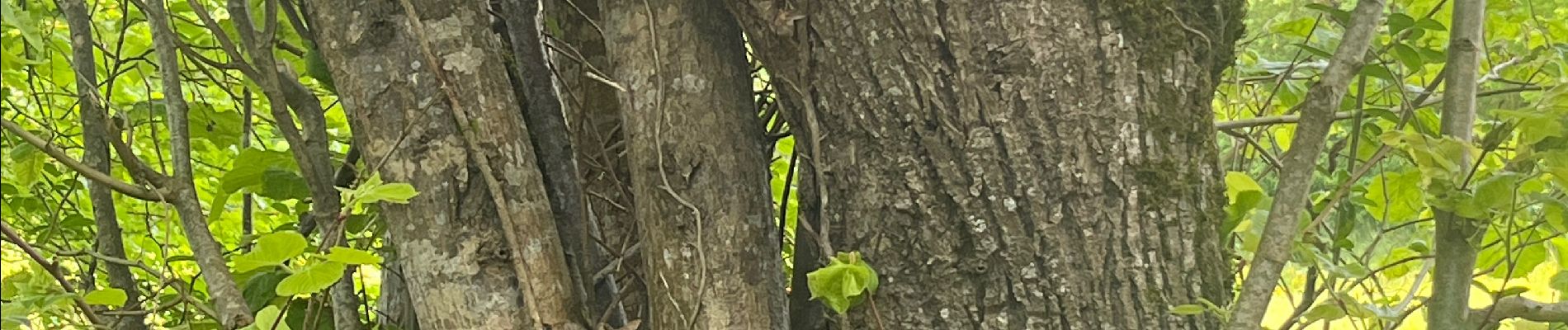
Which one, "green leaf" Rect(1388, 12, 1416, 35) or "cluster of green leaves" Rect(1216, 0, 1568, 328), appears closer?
"cluster of green leaves" Rect(1216, 0, 1568, 328)

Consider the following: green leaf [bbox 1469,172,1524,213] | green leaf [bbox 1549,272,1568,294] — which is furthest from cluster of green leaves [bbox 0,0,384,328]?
green leaf [bbox 1549,272,1568,294]

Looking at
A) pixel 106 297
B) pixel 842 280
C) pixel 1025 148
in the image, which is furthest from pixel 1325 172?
pixel 106 297

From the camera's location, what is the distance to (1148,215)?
46.8 inches

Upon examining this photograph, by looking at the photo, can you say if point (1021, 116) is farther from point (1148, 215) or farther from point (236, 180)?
point (236, 180)

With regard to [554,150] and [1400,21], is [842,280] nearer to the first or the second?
[554,150]

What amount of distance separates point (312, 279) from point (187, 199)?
0.33 metres

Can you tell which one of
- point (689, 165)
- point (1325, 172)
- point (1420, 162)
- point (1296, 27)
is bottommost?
point (689, 165)

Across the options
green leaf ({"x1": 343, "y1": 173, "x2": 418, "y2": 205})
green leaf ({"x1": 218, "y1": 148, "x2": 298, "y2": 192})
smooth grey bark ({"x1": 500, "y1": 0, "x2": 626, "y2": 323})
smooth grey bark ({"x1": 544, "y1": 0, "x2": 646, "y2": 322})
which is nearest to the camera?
green leaf ({"x1": 343, "y1": 173, "x2": 418, "y2": 205})

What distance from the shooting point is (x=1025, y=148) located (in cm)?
117

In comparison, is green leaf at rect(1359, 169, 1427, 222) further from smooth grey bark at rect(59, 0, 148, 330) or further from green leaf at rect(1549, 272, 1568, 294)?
smooth grey bark at rect(59, 0, 148, 330)

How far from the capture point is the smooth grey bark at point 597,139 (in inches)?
56.5

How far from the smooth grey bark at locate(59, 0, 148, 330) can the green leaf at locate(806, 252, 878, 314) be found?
930 millimetres

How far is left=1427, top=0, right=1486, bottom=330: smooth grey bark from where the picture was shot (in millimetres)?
1264

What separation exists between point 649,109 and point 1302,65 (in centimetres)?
95
